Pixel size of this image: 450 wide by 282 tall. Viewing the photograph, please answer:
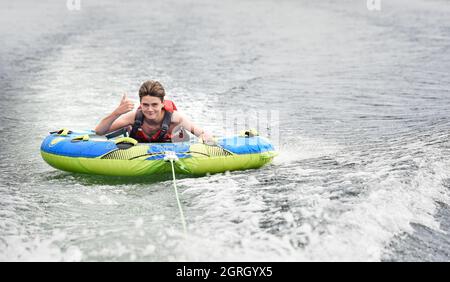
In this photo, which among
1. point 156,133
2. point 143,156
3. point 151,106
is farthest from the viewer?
point 156,133

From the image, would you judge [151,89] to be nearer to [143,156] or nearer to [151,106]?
[151,106]

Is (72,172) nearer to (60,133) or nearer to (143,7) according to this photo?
(60,133)

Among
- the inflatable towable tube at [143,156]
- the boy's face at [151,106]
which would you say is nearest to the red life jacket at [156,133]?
the boy's face at [151,106]

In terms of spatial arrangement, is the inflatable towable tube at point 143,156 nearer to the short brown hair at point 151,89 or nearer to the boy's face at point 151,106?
the boy's face at point 151,106

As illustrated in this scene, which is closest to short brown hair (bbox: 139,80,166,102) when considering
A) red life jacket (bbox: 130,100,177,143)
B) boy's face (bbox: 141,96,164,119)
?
boy's face (bbox: 141,96,164,119)

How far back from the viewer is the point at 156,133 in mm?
6684

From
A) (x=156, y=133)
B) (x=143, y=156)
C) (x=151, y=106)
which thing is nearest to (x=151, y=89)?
(x=151, y=106)

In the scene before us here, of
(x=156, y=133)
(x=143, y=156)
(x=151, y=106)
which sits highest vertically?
(x=151, y=106)

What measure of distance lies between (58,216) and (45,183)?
1193mm

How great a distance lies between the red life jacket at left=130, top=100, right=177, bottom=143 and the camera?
21.7 feet

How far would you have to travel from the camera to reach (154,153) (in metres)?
6.29

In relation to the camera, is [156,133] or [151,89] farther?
[156,133]

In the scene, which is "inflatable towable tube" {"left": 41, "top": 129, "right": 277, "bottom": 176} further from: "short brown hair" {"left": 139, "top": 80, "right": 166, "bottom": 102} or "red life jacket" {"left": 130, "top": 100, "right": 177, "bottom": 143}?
"short brown hair" {"left": 139, "top": 80, "right": 166, "bottom": 102}
